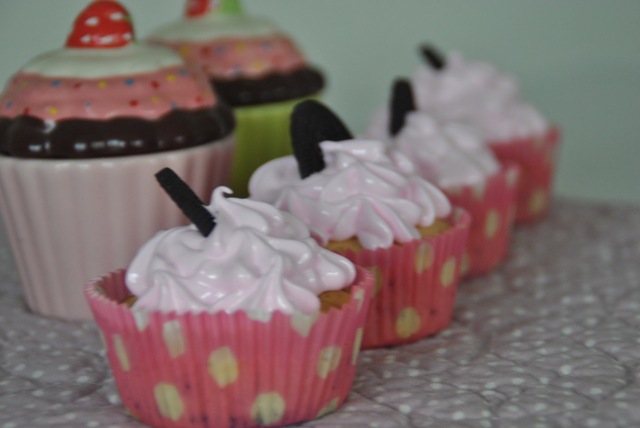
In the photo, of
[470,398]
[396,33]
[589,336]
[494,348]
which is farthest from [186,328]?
[396,33]

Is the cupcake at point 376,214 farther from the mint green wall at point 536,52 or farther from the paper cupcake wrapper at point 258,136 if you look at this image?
the mint green wall at point 536,52

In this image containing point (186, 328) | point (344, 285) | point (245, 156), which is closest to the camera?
point (186, 328)

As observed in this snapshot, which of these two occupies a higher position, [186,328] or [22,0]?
[22,0]

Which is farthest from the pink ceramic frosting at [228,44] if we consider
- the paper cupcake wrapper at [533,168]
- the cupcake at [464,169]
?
the paper cupcake wrapper at [533,168]

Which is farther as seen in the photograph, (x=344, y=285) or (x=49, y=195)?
(x=49, y=195)

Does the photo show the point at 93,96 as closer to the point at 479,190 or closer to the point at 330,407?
the point at 330,407

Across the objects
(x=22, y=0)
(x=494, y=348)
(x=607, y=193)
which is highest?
(x=22, y=0)

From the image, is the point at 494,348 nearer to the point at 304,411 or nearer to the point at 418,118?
the point at 304,411

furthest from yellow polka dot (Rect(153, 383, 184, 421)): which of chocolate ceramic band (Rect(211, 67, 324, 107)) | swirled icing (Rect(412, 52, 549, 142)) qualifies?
swirled icing (Rect(412, 52, 549, 142))
